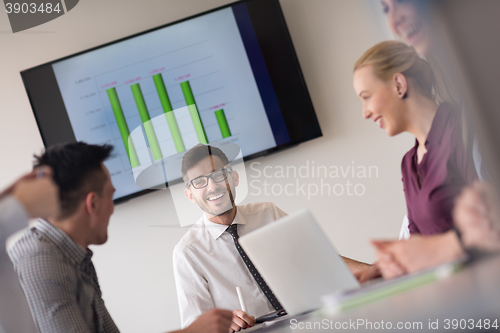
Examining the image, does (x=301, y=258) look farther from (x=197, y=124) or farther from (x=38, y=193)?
(x=197, y=124)

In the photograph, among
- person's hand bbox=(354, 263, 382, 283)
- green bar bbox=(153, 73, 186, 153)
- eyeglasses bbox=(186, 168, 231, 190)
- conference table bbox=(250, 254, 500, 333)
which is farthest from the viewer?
green bar bbox=(153, 73, 186, 153)

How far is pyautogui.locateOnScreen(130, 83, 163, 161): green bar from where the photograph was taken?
715 mm

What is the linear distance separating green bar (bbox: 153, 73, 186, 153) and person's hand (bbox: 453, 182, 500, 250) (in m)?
0.49

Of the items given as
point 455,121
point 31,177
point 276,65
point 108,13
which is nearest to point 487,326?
point 455,121

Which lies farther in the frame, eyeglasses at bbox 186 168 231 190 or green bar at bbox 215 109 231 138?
green bar at bbox 215 109 231 138

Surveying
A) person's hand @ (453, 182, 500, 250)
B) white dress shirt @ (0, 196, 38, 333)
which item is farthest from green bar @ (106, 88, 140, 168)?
person's hand @ (453, 182, 500, 250)

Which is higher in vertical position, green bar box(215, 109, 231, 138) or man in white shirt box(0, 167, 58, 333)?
green bar box(215, 109, 231, 138)

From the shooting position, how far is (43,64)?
0.81 meters

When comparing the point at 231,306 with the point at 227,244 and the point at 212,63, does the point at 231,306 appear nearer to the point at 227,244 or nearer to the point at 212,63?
the point at 227,244

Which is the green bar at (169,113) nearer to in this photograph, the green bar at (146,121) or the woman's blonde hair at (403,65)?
the green bar at (146,121)

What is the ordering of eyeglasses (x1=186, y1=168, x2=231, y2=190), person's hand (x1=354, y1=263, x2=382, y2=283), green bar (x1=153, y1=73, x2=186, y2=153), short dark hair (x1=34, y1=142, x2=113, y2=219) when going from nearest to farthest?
1. person's hand (x1=354, y1=263, x2=382, y2=283)
2. short dark hair (x1=34, y1=142, x2=113, y2=219)
3. eyeglasses (x1=186, y1=168, x2=231, y2=190)
4. green bar (x1=153, y1=73, x2=186, y2=153)

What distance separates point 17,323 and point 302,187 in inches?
19.5

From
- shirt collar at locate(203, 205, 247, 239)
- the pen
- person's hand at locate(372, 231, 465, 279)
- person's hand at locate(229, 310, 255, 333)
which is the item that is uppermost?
shirt collar at locate(203, 205, 247, 239)

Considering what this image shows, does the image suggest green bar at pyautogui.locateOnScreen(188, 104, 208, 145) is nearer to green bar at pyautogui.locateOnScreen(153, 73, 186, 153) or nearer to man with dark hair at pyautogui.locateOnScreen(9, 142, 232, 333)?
green bar at pyautogui.locateOnScreen(153, 73, 186, 153)
